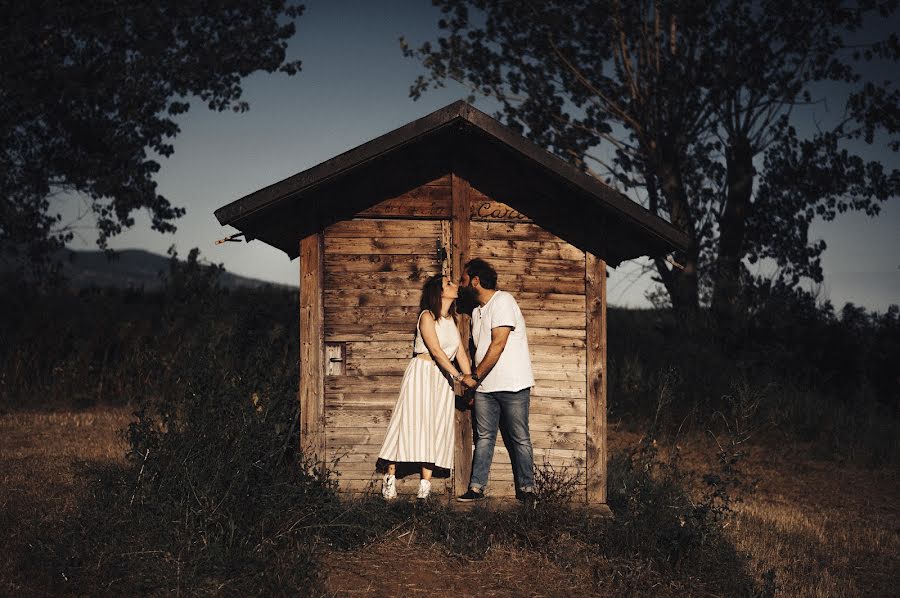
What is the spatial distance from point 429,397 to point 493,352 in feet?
2.63

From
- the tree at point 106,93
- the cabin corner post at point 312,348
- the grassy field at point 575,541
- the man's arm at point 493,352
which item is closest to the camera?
the grassy field at point 575,541

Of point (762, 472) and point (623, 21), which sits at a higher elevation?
point (623, 21)

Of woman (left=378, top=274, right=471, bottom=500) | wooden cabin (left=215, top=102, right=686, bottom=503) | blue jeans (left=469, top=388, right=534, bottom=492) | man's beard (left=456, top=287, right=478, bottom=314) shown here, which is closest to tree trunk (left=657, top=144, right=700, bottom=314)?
wooden cabin (left=215, top=102, right=686, bottom=503)

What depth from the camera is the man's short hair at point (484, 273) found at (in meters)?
7.94

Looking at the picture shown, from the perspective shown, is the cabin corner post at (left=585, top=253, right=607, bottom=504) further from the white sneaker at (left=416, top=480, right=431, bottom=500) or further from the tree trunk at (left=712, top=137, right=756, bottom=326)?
the tree trunk at (left=712, top=137, right=756, bottom=326)

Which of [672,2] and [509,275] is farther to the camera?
[672,2]

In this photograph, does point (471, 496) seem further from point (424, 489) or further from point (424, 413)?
point (424, 413)

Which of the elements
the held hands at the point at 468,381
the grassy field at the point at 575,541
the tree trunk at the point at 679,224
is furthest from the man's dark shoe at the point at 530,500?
the tree trunk at the point at 679,224

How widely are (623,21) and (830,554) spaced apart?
1330cm

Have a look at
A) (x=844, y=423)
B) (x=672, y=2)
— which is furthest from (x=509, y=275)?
(x=672, y=2)

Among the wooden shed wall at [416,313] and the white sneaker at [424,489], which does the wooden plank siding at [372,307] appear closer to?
the wooden shed wall at [416,313]

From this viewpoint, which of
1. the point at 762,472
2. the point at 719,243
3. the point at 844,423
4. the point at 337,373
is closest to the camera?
the point at 337,373

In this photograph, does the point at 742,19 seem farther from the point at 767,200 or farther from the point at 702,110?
the point at 767,200

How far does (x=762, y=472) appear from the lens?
12.6 meters
